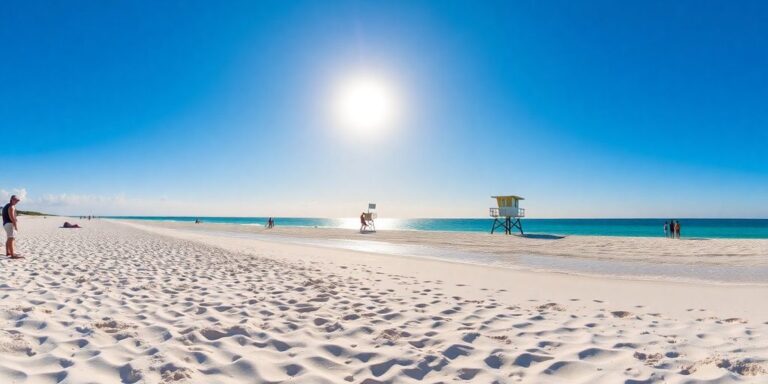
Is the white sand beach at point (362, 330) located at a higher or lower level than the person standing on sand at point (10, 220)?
lower

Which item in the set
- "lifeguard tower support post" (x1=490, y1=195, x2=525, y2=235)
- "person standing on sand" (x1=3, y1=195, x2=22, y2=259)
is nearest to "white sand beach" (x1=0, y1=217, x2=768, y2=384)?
"person standing on sand" (x1=3, y1=195, x2=22, y2=259)

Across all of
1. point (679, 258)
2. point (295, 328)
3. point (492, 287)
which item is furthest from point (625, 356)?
point (679, 258)

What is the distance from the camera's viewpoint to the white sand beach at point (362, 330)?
11.6 ft

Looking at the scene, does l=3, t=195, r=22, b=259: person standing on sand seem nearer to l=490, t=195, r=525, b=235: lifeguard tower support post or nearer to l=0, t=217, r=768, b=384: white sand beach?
l=0, t=217, r=768, b=384: white sand beach

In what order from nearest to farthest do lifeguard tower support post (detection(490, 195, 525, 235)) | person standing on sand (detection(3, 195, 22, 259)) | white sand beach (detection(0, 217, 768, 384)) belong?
white sand beach (detection(0, 217, 768, 384)), person standing on sand (detection(3, 195, 22, 259)), lifeguard tower support post (detection(490, 195, 525, 235))

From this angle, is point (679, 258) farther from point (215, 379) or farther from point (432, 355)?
point (215, 379)

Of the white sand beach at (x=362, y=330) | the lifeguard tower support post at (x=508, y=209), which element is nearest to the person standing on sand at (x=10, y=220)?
the white sand beach at (x=362, y=330)

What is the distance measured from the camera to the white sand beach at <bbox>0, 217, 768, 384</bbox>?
3525 millimetres

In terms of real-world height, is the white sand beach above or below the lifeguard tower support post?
below

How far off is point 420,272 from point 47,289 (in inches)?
315

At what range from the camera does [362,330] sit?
4.90 m

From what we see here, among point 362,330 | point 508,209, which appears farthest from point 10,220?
point 508,209

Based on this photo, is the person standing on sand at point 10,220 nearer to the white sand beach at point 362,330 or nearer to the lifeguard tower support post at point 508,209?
the white sand beach at point 362,330

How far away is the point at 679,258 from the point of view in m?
16.3
